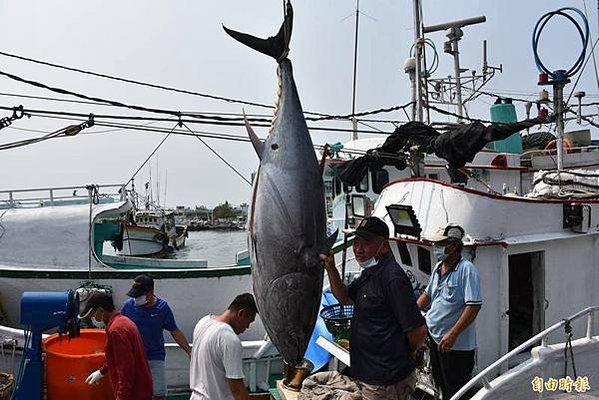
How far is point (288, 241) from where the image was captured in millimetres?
2082

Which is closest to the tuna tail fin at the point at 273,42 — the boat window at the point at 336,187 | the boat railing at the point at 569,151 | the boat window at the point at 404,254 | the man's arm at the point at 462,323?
the man's arm at the point at 462,323

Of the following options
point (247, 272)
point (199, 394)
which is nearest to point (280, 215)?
point (199, 394)

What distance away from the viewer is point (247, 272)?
→ 888 cm

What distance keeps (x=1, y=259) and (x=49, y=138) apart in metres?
5.48

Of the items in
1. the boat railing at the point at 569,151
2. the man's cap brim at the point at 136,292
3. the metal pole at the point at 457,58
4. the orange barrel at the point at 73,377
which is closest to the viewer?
the man's cap brim at the point at 136,292

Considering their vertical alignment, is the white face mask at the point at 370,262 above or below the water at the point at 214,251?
above

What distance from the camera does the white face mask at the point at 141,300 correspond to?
4709mm

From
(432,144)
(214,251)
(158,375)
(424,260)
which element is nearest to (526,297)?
(424,260)

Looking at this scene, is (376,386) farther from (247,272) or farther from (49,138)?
(247,272)

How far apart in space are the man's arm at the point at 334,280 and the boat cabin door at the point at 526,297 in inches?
154

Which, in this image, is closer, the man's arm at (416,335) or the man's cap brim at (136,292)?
the man's arm at (416,335)

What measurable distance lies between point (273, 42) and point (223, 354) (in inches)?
→ 77.7

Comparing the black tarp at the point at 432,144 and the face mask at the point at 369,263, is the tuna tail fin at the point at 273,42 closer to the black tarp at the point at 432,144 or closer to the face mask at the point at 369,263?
the face mask at the point at 369,263

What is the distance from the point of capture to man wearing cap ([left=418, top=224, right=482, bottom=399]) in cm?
411
